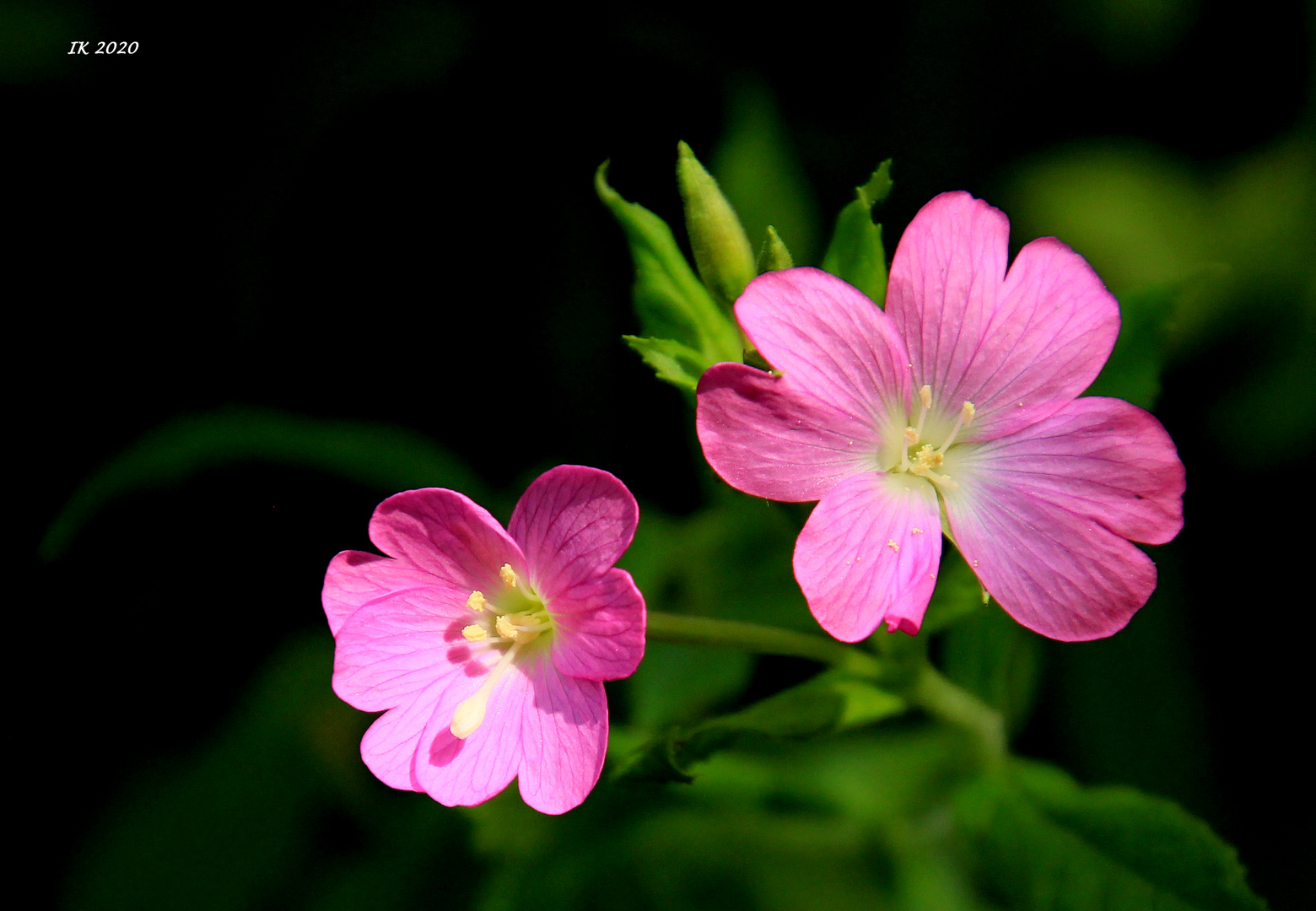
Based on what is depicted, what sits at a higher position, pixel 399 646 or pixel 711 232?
pixel 711 232

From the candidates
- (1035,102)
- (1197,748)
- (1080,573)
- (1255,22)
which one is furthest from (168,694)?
(1255,22)

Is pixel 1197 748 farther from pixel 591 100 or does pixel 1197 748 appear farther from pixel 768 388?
pixel 591 100

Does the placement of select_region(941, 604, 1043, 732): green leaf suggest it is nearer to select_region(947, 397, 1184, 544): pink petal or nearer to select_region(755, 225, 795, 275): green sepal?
select_region(947, 397, 1184, 544): pink petal

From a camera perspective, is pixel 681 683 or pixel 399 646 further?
pixel 681 683

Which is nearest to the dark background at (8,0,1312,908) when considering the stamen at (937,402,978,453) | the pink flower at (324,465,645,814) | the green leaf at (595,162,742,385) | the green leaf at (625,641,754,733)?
the green leaf at (625,641,754,733)

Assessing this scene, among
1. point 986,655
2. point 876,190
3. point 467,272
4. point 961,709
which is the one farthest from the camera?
point 467,272

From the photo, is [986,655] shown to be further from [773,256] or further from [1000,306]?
[773,256]

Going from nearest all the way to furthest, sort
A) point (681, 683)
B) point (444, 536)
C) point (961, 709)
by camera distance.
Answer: point (444, 536) < point (961, 709) < point (681, 683)

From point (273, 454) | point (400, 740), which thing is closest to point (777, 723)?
point (400, 740)
